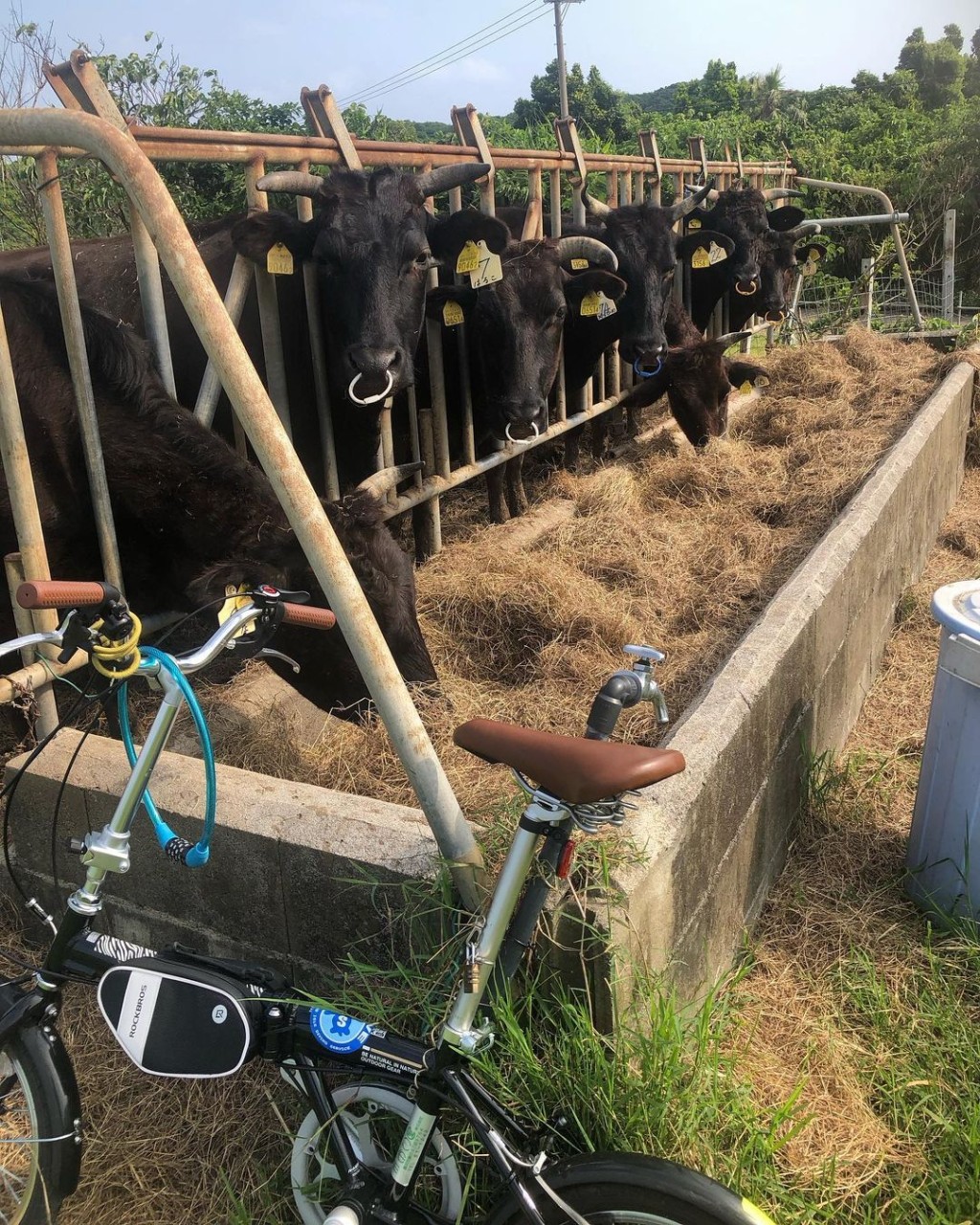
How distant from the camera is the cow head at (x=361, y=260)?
4.60 metres

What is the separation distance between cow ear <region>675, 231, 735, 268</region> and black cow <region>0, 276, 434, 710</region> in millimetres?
6231

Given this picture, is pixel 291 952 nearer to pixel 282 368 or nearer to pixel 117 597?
pixel 117 597

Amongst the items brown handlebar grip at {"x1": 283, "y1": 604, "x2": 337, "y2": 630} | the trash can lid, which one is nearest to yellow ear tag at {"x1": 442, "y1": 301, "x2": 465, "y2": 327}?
the trash can lid

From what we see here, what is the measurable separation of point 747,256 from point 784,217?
1577 millimetres

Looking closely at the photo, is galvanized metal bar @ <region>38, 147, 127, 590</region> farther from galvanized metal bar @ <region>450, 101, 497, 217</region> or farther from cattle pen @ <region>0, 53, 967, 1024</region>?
galvanized metal bar @ <region>450, 101, 497, 217</region>

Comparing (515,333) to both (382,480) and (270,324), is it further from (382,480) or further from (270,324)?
(382,480)

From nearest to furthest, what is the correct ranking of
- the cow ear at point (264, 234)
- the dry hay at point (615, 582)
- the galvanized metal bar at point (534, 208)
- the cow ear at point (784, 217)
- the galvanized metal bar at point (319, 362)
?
the dry hay at point (615, 582) < the cow ear at point (264, 234) < the galvanized metal bar at point (319, 362) < the galvanized metal bar at point (534, 208) < the cow ear at point (784, 217)

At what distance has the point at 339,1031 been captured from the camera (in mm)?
1825

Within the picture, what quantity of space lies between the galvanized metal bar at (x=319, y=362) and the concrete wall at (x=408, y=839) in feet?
7.95

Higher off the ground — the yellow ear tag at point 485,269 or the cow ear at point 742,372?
the yellow ear tag at point 485,269

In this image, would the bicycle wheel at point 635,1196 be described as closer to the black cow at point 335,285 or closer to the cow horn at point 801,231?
the black cow at point 335,285

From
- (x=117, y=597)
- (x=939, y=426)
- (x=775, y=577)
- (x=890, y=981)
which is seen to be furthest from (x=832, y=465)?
(x=117, y=597)

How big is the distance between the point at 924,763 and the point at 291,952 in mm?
1909

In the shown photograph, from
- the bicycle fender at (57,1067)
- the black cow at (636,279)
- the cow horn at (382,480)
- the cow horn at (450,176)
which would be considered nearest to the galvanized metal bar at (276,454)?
the bicycle fender at (57,1067)
